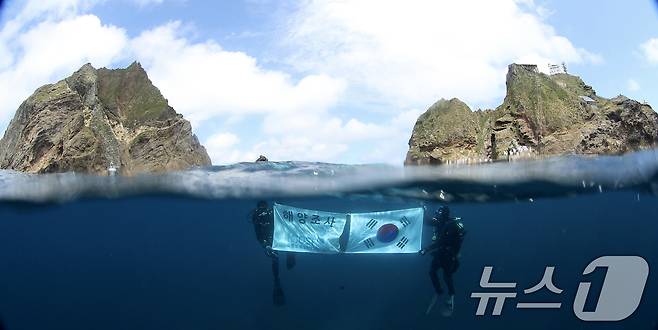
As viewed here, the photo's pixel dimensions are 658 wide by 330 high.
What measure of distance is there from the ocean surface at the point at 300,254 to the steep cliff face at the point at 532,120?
3.97m

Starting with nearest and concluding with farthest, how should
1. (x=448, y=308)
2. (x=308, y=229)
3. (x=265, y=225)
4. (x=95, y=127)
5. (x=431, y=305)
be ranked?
(x=308, y=229)
(x=265, y=225)
(x=448, y=308)
(x=431, y=305)
(x=95, y=127)

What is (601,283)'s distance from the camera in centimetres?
1546

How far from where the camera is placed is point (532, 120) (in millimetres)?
30391

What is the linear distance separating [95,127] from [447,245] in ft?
77.0

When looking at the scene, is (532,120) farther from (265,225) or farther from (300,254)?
(265,225)

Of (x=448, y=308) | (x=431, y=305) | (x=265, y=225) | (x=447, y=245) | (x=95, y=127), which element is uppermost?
(x=95, y=127)

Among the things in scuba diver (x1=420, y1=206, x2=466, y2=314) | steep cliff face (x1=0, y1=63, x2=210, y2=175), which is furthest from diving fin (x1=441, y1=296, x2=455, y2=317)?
steep cliff face (x1=0, y1=63, x2=210, y2=175)

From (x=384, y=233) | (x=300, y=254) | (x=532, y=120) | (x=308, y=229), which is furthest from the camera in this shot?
(x=532, y=120)

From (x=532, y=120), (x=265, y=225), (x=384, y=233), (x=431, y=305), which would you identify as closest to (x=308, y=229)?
(x=265, y=225)

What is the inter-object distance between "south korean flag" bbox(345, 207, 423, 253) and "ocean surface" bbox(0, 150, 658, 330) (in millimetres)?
914

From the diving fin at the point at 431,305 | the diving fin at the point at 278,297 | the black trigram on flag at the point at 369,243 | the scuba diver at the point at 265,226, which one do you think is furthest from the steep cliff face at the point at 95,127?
the black trigram on flag at the point at 369,243

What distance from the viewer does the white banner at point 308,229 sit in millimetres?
14906

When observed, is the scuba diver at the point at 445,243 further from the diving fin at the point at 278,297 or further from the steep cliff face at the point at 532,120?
the steep cliff face at the point at 532,120

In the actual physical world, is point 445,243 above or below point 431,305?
above
